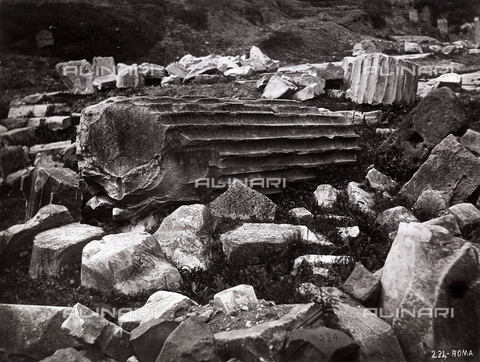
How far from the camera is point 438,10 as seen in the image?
1033 cm

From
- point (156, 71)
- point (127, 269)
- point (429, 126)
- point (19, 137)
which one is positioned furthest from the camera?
point (156, 71)

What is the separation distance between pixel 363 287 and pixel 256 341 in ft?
4.06

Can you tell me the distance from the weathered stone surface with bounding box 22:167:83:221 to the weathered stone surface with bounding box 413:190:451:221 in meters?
4.07

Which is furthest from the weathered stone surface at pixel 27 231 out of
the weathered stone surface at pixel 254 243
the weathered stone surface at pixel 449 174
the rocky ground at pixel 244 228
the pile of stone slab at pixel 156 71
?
the pile of stone slab at pixel 156 71

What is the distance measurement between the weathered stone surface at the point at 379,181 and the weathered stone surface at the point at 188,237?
8.24 ft

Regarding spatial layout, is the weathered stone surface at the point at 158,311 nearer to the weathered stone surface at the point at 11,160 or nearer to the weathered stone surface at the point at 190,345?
the weathered stone surface at the point at 190,345

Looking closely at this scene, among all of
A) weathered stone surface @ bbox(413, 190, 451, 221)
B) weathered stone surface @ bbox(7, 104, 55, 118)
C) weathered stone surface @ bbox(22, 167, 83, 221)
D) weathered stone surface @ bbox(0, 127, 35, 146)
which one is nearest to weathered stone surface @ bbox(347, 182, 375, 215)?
weathered stone surface @ bbox(413, 190, 451, 221)

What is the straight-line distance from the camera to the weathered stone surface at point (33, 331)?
12.0 feet

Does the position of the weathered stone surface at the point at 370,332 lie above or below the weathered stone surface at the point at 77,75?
below

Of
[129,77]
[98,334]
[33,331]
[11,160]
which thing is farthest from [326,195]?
[129,77]

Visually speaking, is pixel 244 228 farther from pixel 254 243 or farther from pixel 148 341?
pixel 148 341

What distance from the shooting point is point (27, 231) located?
5391mm

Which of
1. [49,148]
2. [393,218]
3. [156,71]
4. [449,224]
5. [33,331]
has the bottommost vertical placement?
[49,148]

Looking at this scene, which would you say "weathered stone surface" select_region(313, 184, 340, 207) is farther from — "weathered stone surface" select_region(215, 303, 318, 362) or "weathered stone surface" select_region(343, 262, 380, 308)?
"weathered stone surface" select_region(215, 303, 318, 362)
